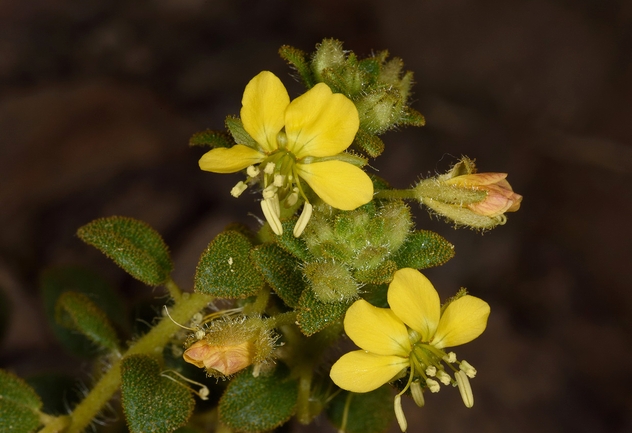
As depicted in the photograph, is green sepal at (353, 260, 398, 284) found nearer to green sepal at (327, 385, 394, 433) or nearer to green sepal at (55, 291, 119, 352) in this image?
green sepal at (327, 385, 394, 433)

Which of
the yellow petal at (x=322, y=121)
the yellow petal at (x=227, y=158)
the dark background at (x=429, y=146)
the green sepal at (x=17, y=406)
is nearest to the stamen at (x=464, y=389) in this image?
the yellow petal at (x=322, y=121)

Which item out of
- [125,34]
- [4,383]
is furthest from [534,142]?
[4,383]

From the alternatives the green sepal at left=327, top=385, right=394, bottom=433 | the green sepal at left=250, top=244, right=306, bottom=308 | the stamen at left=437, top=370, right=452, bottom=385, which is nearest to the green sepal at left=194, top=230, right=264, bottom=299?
the green sepal at left=250, top=244, right=306, bottom=308

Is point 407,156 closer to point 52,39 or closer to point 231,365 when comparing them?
point 52,39

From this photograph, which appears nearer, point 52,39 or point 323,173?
point 323,173

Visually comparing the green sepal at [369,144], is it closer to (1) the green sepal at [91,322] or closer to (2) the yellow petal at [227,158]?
(2) the yellow petal at [227,158]

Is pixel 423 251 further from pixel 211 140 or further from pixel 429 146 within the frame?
pixel 429 146
